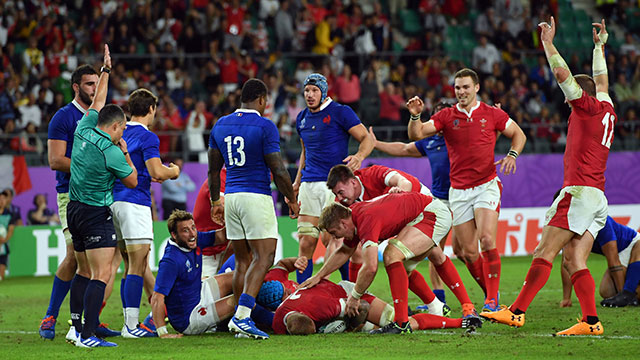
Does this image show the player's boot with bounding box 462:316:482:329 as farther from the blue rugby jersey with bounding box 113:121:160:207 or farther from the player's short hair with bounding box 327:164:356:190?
the blue rugby jersey with bounding box 113:121:160:207

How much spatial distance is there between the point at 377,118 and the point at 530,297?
42.6 ft

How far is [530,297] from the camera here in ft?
27.6

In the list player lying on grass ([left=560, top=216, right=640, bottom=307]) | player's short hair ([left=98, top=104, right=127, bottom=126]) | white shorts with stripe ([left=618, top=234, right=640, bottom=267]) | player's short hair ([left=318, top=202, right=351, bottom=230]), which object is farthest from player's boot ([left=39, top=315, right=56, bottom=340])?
white shorts with stripe ([left=618, top=234, right=640, bottom=267])

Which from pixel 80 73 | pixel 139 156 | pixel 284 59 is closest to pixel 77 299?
pixel 139 156

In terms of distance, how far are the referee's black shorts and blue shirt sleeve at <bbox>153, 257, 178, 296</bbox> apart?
826mm

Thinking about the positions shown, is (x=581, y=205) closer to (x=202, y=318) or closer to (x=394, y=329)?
(x=394, y=329)

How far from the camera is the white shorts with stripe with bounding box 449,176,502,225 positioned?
33.0ft

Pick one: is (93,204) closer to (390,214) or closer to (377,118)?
(390,214)

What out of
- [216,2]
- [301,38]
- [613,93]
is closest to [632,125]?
[613,93]

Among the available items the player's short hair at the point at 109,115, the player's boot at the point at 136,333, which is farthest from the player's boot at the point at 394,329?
the player's short hair at the point at 109,115

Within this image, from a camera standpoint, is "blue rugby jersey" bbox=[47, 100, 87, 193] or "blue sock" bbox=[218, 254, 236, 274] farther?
"blue sock" bbox=[218, 254, 236, 274]

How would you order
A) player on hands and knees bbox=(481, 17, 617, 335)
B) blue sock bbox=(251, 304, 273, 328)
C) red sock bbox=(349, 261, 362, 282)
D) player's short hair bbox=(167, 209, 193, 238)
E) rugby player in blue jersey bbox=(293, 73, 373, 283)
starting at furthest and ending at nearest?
1. rugby player in blue jersey bbox=(293, 73, 373, 283)
2. red sock bbox=(349, 261, 362, 282)
3. blue sock bbox=(251, 304, 273, 328)
4. player's short hair bbox=(167, 209, 193, 238)
5. player on hands and knees bbox=(481, 17, 617, 335)

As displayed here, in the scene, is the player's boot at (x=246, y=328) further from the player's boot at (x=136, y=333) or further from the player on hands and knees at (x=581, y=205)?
the player on hands and knees at (x=581, y=205)

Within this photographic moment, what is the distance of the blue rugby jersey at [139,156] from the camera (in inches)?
347
